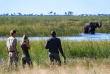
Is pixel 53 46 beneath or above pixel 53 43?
beneath

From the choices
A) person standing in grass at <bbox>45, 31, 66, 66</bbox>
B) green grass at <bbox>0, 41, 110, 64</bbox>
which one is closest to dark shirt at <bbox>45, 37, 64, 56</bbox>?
person standing in grass at <bbox>45, 31, 66, 66</bbox>

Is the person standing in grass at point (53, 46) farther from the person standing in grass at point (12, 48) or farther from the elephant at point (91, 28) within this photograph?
the elephant at point (91, 28)

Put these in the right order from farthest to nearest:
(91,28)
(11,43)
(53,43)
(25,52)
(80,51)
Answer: (91,28), (80,51), (25,52), (53,43), (11,43)

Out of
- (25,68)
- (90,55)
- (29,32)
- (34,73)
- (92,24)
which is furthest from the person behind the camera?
(92,24)

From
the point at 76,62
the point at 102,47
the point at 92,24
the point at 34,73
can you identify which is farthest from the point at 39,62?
the point at 92,24

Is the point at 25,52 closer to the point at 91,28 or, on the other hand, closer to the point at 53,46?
the point at 53,46

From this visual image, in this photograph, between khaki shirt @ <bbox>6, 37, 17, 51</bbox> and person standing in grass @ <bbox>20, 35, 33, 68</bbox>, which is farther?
person standing in grass @ <bbox>20, 35, 33, 68</bbox>

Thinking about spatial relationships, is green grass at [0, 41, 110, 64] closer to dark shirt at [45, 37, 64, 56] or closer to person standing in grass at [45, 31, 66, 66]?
person standing in grass at [45, 31, 66, 66]

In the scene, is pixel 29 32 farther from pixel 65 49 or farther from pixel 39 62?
pixel 39 62

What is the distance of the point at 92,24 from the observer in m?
37.1

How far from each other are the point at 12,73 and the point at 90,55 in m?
6.59

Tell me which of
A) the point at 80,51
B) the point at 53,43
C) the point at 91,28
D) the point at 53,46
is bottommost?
the point at 91,28

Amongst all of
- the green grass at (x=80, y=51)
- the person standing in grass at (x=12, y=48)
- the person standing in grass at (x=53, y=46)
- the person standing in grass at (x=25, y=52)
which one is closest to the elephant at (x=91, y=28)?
the green grass at (x=80, y=51)

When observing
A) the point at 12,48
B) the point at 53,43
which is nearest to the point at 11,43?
the point at 12,48
